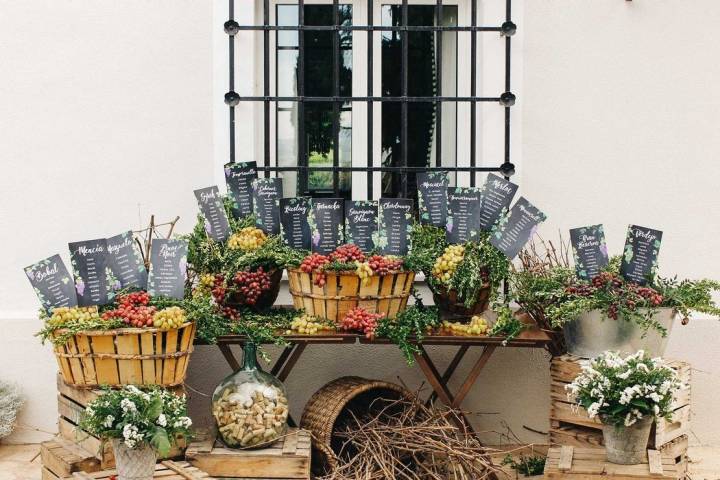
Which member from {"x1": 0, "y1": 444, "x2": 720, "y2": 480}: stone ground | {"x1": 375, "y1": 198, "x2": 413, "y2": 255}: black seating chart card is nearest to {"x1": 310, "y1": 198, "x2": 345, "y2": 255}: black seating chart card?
{"x1": 375, "y1": 198, "x2": 413, "y2": 255}: black seating chart card

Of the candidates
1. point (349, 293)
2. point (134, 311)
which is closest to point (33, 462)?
point (134, 311)

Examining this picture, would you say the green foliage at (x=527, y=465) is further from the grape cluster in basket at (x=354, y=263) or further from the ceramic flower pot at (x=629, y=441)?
the grape cluster in basket at (x=354, y=263)

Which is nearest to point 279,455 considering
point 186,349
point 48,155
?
point 186,349

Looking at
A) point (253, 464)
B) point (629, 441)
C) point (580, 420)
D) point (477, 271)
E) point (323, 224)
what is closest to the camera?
point (629, 441)

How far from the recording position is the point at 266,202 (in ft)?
→ 16.7

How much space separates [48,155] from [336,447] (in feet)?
7.52

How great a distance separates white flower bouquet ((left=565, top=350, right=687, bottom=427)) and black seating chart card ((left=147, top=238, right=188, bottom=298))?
1.91 metres

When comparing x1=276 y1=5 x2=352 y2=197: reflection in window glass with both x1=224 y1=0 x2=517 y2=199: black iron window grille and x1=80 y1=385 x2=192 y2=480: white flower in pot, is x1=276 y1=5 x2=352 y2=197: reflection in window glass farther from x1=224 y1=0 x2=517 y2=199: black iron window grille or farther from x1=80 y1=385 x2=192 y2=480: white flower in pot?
x1=80 y1=385 x2=192 y2=480: white flower in pot

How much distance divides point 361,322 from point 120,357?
112 cm

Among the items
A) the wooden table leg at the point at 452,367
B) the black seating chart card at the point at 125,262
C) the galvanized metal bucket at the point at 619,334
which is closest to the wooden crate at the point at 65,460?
the black seating chart card at the point at 125,262

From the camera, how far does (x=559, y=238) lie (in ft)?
18.2

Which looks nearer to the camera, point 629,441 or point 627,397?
point 627,397

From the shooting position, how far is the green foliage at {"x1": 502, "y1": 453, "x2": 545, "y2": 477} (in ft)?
16.5

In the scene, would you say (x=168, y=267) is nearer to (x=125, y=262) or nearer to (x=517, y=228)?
(x=125, y=262)
